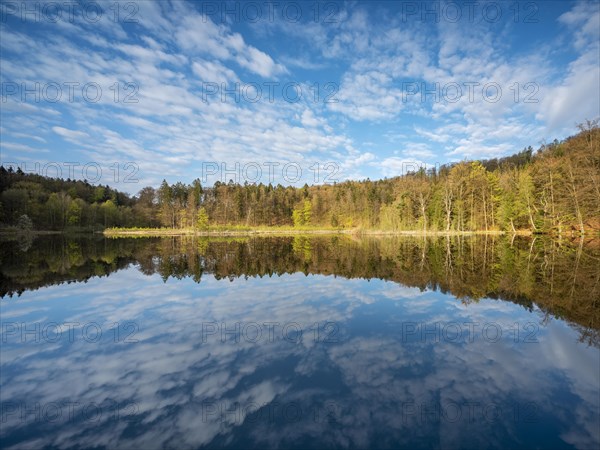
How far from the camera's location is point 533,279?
12359 mm

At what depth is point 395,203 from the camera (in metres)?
54.5

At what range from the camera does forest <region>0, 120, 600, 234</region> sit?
38812 mm

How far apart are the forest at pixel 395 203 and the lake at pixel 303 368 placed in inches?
1424

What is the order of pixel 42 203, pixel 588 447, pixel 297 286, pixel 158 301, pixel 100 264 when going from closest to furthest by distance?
1. pixel 588 447
2. pixel 158 301
3. pixel 297 286
4. pixel 100 264
5. pixel 42 203

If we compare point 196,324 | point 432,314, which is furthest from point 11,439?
point 432,314

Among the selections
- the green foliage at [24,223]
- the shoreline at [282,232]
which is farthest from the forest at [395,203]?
the shoreline at [282,232]

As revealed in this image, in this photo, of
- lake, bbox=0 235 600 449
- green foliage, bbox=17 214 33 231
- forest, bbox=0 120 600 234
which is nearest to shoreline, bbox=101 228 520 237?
forest, bbox=0 120 600 234

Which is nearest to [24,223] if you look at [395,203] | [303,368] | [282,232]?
[282,232]

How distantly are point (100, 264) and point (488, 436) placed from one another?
67.9 feet

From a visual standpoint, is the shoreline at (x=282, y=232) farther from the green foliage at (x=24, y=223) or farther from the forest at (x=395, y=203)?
the green foliage at (x=24, y=223)

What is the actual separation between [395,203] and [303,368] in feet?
172

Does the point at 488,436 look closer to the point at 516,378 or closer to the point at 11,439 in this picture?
the point at 516,378

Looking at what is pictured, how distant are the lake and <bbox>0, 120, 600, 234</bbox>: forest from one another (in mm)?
36174

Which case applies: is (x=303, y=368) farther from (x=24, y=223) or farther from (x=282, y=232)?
(x=24, y=223)
